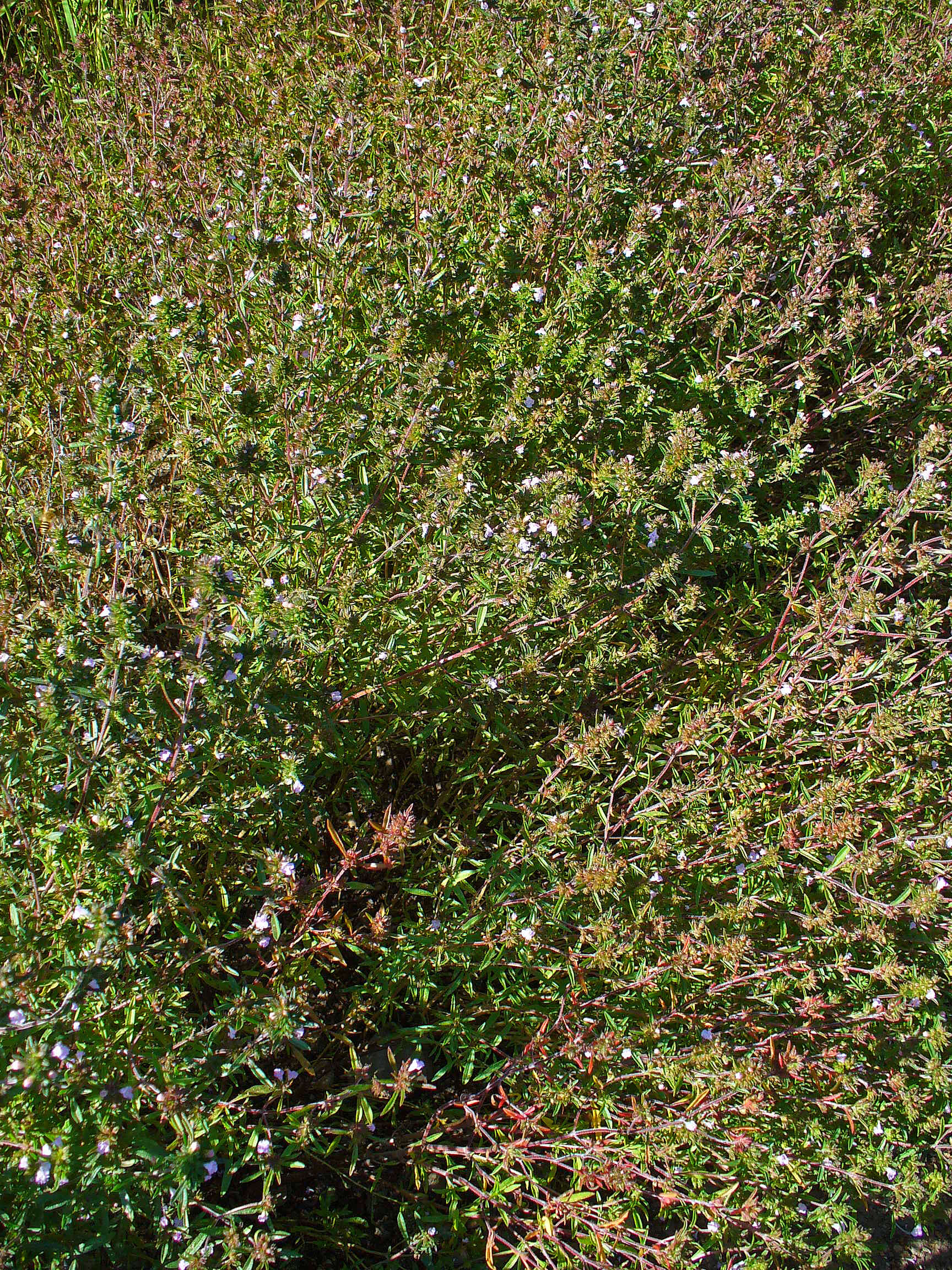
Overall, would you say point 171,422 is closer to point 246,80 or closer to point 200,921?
point 200,921

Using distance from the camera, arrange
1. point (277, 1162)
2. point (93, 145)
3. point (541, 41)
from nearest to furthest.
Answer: point (277, 1162), point (541, 41), point (93, 145)

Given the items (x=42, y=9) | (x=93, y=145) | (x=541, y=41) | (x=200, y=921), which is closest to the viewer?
(x=200, y=921)

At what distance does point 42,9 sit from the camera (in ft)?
20.9

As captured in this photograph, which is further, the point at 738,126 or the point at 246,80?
the point at 246,80

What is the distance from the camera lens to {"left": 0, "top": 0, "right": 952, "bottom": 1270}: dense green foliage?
2.46m

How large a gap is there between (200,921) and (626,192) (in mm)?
3258

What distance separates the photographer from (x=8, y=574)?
120 inches

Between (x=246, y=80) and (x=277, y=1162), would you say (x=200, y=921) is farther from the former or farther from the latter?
(x=246, y=80)

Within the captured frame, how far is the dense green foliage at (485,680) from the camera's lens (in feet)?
8.09

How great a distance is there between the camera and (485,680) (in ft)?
10.1

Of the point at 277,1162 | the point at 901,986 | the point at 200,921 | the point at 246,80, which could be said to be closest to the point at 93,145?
the point at 246,80

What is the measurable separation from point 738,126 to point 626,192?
111 centimetres

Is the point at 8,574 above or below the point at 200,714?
below

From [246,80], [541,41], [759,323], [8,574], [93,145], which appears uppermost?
[541,41]
